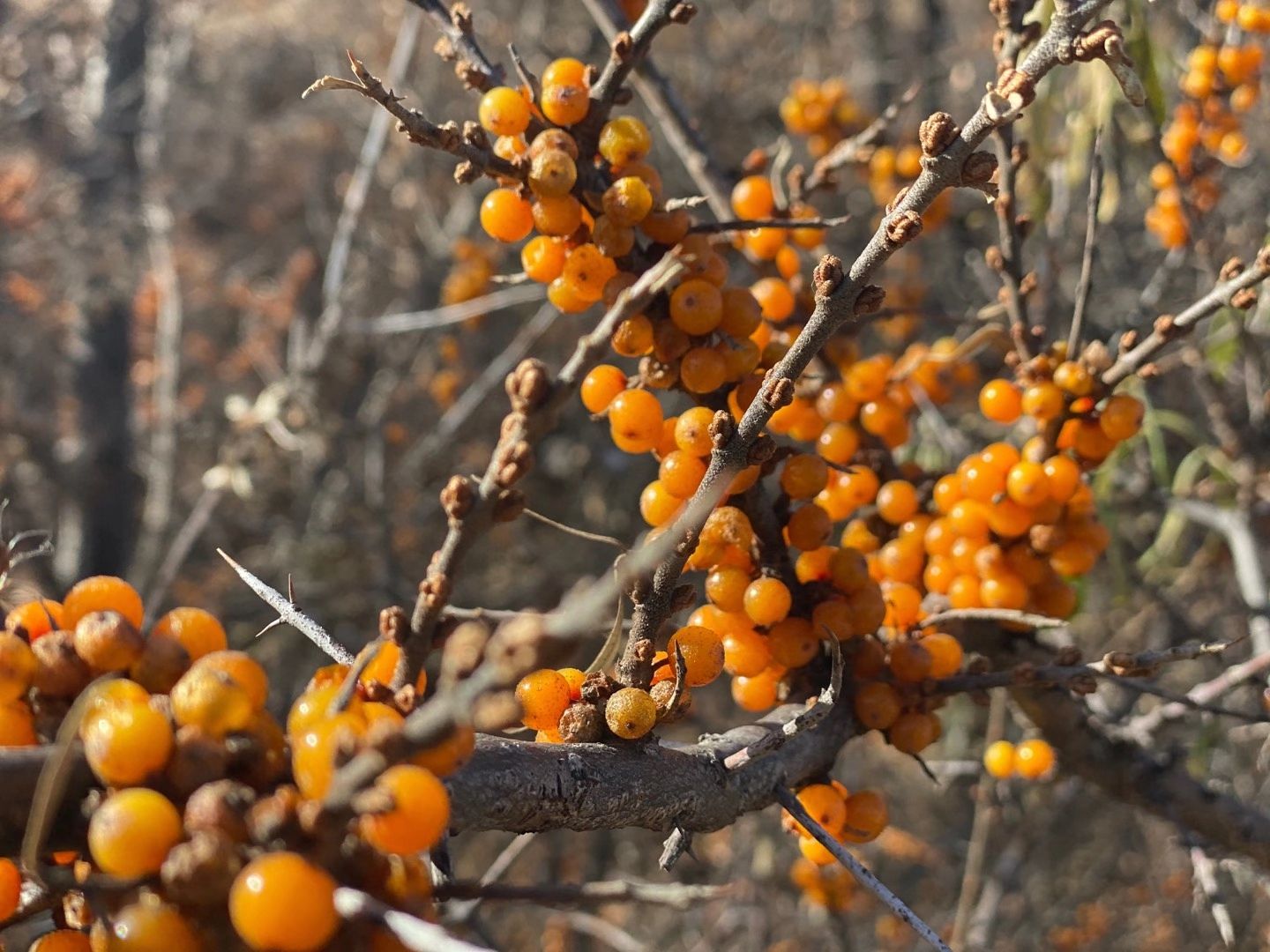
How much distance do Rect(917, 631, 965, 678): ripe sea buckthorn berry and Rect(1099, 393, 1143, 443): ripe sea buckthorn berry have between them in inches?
19.0

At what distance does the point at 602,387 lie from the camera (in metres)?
1.34

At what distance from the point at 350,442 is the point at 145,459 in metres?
1.60

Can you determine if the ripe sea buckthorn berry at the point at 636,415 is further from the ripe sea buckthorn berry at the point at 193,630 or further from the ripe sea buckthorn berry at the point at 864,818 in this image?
the ripe sea buckthorn berry at the point at 864,818

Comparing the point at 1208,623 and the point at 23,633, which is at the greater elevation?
the point at 23,633

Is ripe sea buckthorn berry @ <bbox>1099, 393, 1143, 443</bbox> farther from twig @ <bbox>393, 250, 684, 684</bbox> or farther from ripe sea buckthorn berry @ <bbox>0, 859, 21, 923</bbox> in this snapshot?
ripe sea buckthorn berry @ <bbox>0, 859, 21, 923</bbox>

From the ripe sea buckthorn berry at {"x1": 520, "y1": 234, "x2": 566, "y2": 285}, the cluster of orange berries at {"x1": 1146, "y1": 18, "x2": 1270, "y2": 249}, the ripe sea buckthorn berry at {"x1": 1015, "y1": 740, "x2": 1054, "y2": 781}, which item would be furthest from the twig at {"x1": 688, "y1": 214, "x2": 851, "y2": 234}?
the cluster of orange berries at {"x1": 1146, "y1": 18, "x2": 1270, "y2": 249}

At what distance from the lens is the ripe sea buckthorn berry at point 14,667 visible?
2.65 ft

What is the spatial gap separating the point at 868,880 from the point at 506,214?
3.19 feet

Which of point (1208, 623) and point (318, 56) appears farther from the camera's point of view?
point (318, 56)

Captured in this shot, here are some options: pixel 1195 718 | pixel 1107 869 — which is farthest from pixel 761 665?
pixel 1107 869

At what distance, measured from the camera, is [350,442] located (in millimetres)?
4953

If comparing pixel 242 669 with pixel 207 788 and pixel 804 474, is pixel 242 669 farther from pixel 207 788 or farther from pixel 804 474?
pixel 804 474

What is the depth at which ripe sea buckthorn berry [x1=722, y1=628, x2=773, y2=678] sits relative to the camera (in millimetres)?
1420

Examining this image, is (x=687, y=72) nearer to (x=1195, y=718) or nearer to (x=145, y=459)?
(x=145, y=459)
